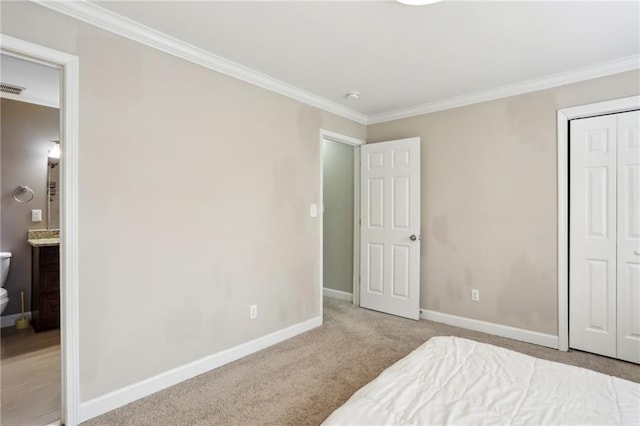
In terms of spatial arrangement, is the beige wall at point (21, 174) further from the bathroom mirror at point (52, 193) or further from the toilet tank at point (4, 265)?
the toilet tank at point (4, 265)

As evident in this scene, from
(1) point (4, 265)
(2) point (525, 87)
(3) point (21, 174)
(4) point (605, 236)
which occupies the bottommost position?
(1) point (4, 265)

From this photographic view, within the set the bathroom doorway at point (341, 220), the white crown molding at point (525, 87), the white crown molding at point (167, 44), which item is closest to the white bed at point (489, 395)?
the white crown molding at point (167, 44)

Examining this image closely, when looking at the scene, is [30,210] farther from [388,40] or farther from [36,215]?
[388,40]

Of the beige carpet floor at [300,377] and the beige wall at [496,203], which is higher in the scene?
the beige wall at [496,203]

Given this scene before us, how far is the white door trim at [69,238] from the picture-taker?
1.94 m

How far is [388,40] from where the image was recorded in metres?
2.39

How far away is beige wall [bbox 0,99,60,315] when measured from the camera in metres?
3.55

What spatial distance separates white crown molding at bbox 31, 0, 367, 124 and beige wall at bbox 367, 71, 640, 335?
1.63m

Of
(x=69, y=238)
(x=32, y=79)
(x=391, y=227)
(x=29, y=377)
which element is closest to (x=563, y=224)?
(x=391, y=227)

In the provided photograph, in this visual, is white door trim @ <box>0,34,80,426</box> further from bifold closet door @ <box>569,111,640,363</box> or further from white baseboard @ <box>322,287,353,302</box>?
bifold closet door @ <box>569,111,640,363</box>

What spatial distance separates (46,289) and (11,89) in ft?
6.55

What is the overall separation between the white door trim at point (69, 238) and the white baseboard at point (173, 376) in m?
0.11

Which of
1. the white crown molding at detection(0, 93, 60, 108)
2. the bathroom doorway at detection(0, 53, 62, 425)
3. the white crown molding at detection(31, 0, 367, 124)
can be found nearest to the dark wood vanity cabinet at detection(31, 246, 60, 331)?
the bathroom doorway at detection(0, 53, 62, 425)

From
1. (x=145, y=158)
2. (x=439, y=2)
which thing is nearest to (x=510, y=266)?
A: (x=439, y=2)
